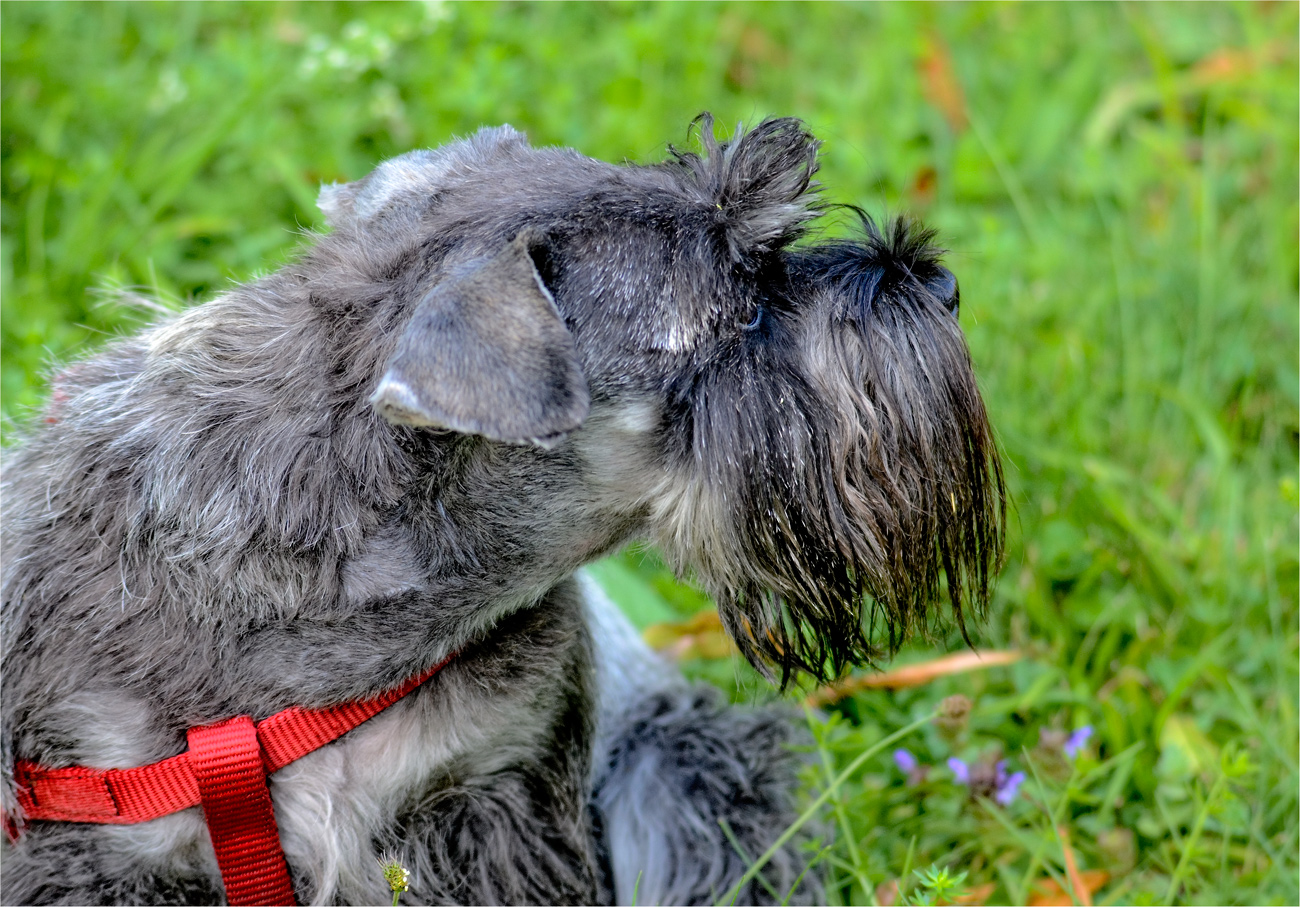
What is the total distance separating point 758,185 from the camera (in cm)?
272

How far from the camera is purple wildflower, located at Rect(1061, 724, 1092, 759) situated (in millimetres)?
3395

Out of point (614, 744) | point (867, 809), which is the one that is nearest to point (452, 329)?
point (614, 744)

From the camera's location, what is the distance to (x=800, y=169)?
9.04 ft

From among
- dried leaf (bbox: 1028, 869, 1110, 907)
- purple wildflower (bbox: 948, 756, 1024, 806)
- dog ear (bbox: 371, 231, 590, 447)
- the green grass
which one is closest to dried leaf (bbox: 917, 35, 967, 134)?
the green grass

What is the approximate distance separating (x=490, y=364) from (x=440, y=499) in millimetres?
452

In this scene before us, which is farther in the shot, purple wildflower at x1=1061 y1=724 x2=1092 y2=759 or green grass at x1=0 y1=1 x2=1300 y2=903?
green grass at x1=0 y1=1 x2=1300 y2=903

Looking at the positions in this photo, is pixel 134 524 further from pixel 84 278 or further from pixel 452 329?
pixel 84 278

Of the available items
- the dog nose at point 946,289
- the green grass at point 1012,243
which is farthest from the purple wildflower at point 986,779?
the dog nose at point 946,289

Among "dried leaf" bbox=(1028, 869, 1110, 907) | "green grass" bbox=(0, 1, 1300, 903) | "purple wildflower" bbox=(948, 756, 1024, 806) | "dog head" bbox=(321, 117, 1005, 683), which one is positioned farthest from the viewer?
"green grass" bbox=(0, 1, 1300, 903)

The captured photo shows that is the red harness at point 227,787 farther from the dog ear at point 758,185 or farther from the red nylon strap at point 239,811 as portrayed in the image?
the dog ear at point 758,185

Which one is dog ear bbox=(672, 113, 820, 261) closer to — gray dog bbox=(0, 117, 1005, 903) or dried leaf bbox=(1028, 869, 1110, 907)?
gray dog bbox=(0, 117, 1005, 903)

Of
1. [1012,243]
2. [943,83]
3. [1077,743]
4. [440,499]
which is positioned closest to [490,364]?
[440,499]

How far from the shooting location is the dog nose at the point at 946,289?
285 centimetres

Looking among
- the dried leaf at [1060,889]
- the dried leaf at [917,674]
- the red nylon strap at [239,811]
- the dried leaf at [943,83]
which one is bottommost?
the dried leaf at [1060,889]
